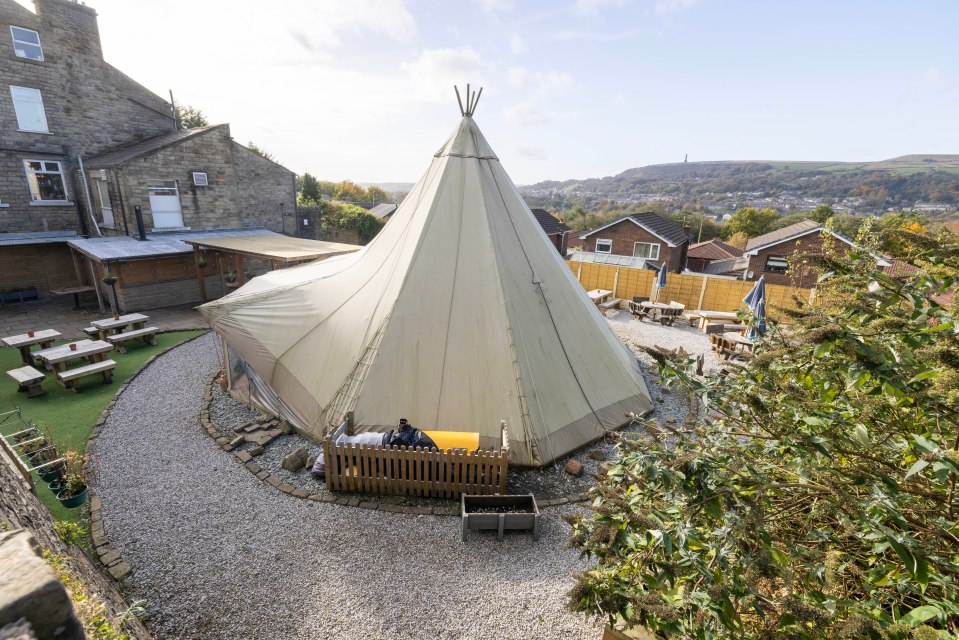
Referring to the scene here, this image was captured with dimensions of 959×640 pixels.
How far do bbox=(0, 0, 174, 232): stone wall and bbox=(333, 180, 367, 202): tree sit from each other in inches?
1684

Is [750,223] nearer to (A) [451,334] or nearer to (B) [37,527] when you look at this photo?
(A) [451,334]

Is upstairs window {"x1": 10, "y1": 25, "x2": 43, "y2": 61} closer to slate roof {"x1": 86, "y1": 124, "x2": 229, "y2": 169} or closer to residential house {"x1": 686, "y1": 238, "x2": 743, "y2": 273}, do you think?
slate roof {"x1": 86, "y1": 124, "x2": 229, "y2": 169}

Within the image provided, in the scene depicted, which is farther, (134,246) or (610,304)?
(610,304)

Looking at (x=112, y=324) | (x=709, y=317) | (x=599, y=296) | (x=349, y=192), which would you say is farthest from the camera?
(x=349, y=192)

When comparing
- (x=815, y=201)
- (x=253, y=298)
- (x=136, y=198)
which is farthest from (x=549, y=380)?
(x=815, y=201)

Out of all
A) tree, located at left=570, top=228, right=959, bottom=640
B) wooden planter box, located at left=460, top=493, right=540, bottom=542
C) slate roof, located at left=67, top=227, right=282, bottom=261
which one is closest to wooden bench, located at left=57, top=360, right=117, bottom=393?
slate roof, located at left=67, top=227, right=282, bottom=261

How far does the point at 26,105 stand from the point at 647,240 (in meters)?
28.4

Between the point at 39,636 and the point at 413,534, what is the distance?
435 centimetres

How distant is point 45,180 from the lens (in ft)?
50.5

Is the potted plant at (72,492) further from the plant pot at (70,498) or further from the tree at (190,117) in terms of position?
the tree at (190,117)

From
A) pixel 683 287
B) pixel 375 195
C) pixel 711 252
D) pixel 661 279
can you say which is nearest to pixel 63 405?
pixel 661 279

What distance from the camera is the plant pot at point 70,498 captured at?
528 cm

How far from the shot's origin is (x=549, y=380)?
6.81 m

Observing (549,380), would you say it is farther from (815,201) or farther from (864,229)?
(815,201)
